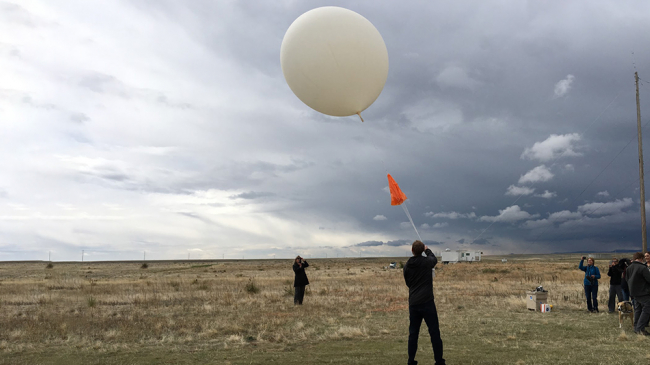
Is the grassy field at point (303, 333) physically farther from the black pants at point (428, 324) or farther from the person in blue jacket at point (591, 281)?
the black pants at point (428, 324)

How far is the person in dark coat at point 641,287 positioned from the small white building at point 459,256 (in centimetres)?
6719

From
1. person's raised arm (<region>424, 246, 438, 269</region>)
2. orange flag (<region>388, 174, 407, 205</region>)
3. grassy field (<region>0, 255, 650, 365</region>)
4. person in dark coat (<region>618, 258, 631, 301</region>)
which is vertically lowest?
grassy field (<region>0, 255, 650, 365</region>)

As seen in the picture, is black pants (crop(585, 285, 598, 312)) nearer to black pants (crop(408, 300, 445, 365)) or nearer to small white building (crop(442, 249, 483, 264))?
black pants (crop(408, 300, 445, 365))

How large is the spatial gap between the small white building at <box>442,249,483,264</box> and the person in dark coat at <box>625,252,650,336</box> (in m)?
67.2

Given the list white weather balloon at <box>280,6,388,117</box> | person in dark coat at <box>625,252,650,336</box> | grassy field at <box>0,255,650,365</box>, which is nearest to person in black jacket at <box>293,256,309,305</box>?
grassy field at <box>0,255,650,365</box>

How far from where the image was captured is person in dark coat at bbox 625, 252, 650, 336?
9.53 metres

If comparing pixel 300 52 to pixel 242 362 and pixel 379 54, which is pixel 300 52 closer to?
pixel 379 54

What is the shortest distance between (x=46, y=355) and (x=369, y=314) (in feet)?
28.2

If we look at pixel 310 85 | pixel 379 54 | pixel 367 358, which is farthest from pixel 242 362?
pixel 379 54

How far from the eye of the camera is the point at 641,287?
9602 mm

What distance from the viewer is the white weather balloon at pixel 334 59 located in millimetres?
7184

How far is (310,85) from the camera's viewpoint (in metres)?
7.51

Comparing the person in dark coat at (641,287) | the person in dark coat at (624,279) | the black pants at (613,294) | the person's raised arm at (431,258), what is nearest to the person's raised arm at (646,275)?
the person in dark coat at (641,287)

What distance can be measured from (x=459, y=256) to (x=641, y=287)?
71343 mm
